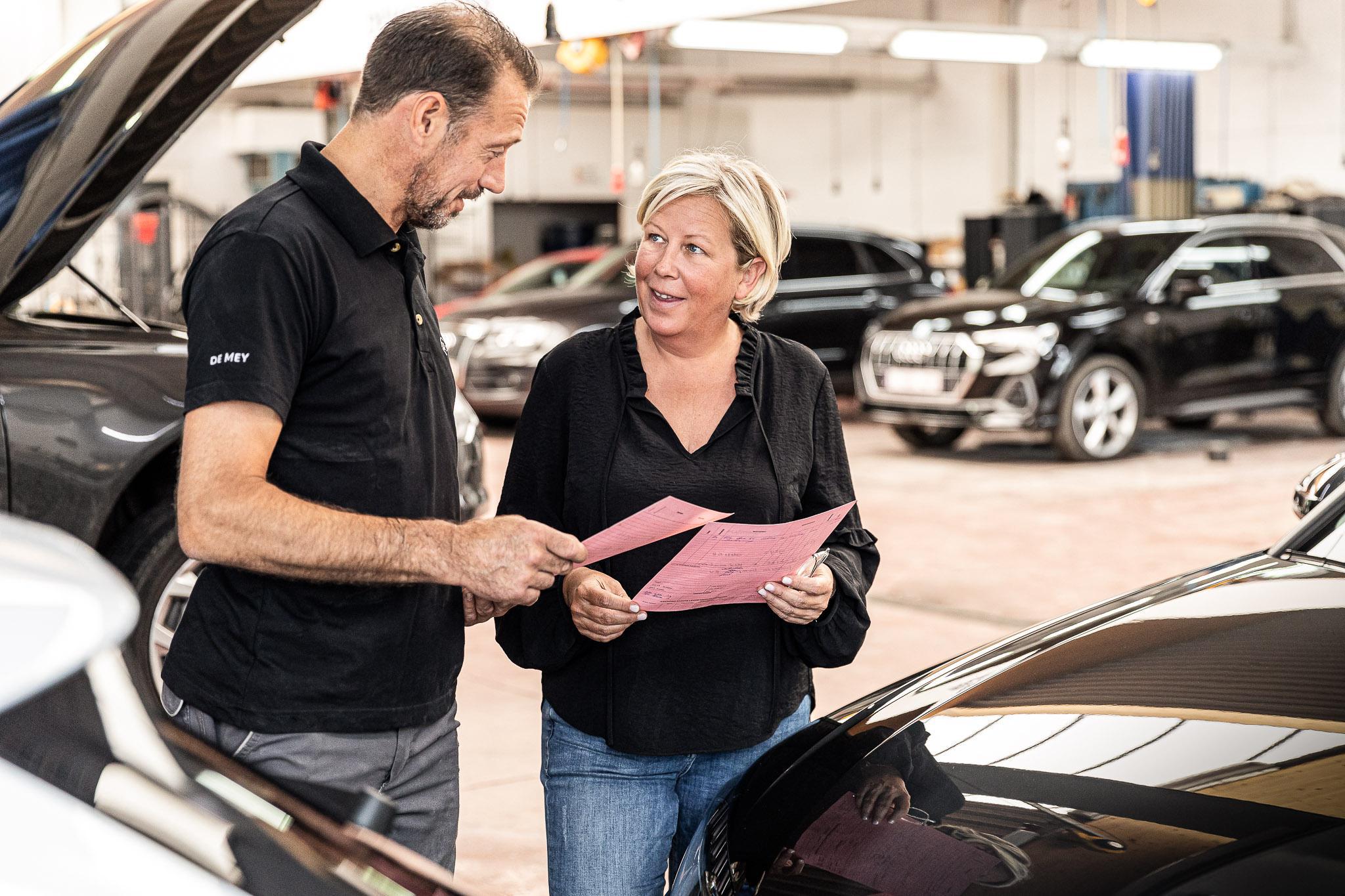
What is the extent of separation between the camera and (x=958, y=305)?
10219mm

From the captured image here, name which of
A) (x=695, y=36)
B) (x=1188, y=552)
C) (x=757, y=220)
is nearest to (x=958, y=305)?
(x=1188, y=552)

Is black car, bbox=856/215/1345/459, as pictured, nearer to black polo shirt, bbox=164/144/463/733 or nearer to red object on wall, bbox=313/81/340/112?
red object on wall, bbox=313/81/340/112

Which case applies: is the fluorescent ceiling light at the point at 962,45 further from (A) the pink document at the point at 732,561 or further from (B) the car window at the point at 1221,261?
(A) the pink document at the point at 732,561

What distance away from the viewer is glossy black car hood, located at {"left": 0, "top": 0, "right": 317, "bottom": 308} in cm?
332

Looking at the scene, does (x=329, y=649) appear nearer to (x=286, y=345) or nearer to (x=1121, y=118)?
(x=286, y=345)

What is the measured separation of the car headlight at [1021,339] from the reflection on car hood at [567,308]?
2.85 m

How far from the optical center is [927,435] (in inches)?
428

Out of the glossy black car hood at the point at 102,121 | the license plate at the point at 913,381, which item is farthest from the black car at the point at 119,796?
the license plate at the point at 913,381

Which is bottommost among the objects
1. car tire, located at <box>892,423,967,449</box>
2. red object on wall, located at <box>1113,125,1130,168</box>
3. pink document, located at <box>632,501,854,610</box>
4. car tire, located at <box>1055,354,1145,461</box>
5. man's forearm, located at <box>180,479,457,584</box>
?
car tire, located at <box>892,423,967,449</box>

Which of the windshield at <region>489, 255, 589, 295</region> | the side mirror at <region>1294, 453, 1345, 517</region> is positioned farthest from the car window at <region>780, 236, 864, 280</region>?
the side mirror at <region>1294, 453, 1345, 517</region>

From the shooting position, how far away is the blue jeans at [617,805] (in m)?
2.17

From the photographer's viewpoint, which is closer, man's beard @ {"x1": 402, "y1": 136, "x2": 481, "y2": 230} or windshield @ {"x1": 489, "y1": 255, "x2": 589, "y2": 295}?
man's beard @ {"x1": 402, "y1": 136, "x2": 481, "y2": 230}

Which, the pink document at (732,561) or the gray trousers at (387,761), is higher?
the pink document at (732,561)

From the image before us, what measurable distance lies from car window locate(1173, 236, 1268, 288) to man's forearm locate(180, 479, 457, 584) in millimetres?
9427
